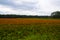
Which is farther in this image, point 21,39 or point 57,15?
point 57,15

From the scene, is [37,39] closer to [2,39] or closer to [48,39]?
[48,39]

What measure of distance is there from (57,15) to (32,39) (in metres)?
63.2

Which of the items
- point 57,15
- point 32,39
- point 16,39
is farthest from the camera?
point 57,15

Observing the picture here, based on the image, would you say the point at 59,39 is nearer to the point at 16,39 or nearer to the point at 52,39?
the point at 52,39

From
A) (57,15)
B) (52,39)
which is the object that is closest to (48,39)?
(52,39)

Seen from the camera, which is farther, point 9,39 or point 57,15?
point 57,15

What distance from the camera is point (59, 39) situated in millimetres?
15805

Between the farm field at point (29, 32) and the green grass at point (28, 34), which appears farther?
the farm field at point (29, 32)

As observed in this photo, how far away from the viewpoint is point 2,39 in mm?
15555

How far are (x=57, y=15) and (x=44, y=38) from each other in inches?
2453

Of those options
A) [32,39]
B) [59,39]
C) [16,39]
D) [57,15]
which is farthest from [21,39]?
[57,15]

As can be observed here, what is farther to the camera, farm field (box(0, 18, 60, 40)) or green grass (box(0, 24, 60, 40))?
farm field (box(0, 18, 60, 40))

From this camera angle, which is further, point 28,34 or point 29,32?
point 29,32

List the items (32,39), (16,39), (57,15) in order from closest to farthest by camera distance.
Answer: (32,39)
(16,39)
(57,15)
